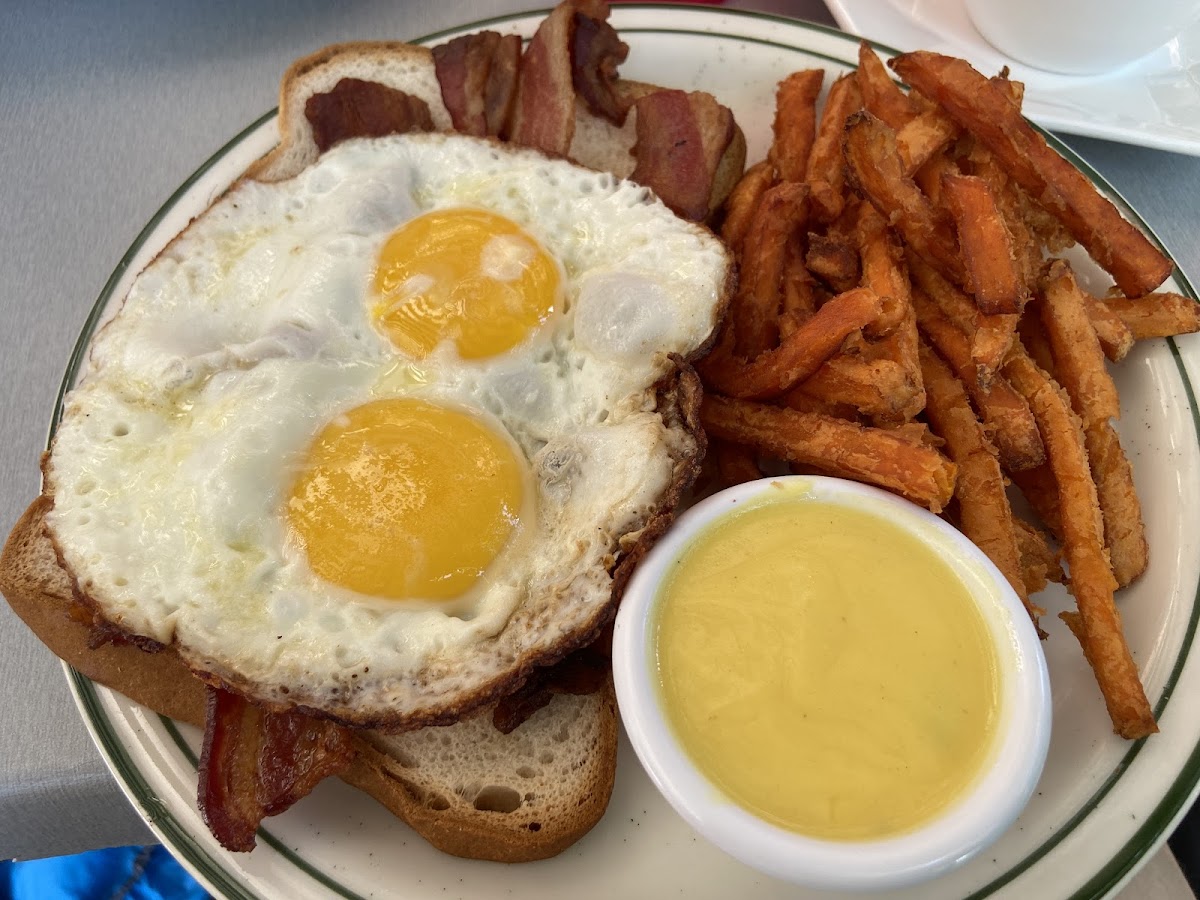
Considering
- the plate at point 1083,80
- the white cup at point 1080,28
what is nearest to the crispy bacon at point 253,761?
the plate at point 1083,80

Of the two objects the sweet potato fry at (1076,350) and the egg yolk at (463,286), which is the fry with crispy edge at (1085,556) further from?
the egg yolk at (463,286)

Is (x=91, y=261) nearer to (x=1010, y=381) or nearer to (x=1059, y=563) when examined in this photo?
(x=1010, y=381)

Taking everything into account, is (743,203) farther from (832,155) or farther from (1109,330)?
(1109,330)

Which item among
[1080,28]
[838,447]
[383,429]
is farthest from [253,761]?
[1080,28]

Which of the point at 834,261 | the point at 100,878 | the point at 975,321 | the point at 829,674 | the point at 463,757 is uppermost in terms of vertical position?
the point at 834,261

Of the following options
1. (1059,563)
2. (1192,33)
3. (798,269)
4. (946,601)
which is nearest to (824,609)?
(946,601)

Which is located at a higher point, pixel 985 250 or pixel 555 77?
pixel 555 77

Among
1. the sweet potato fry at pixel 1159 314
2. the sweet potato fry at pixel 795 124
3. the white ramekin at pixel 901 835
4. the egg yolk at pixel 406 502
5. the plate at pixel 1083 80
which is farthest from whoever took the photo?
the plate at pixel 1083 80
